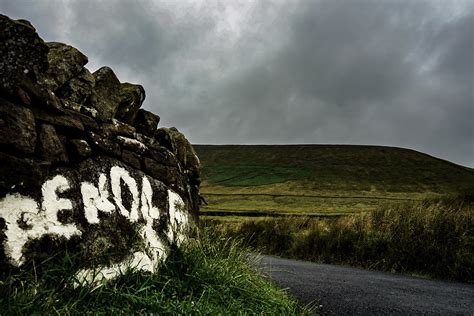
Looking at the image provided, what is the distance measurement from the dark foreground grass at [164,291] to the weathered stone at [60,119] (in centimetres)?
145

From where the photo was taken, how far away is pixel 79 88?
5.19 metres

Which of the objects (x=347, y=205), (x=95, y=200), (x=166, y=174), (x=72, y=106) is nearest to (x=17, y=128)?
(x=72, y=106)

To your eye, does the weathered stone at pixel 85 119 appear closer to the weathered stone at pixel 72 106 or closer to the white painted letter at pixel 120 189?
the weathered stone at pixel 72 106

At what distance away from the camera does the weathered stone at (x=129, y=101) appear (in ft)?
20.0

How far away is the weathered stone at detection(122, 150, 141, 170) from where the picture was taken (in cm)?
545

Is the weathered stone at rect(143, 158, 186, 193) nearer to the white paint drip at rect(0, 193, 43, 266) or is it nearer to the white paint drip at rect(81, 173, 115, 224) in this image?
the white paint drip at rect(81, 173, 115, 224)

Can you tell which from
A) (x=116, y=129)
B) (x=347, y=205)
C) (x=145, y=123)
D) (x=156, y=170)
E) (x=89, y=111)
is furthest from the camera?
(x=347, y=205)

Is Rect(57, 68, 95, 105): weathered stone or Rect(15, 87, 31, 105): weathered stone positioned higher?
Rect(57, 68, 95, 105): weathered stone

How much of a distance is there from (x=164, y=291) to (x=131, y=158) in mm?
1825

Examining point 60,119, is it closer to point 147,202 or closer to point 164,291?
point 147,202

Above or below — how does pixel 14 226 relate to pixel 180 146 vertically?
below

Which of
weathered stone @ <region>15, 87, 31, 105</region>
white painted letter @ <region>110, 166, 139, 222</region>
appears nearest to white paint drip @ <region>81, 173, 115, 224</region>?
white painted letter @ <region>110, 166, 139, 222</region>

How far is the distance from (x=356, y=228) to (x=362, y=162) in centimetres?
7632

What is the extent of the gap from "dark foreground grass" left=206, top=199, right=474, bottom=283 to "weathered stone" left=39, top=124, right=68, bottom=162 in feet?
18.3
